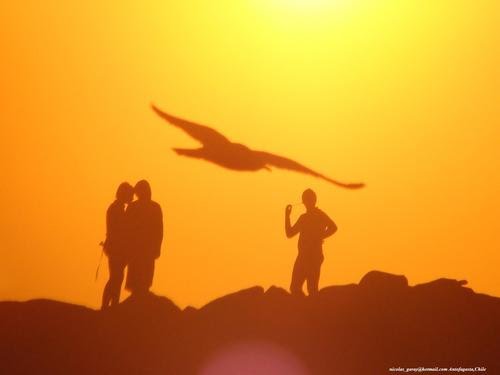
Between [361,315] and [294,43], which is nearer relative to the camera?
[361,315]

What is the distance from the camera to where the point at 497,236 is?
324 cm

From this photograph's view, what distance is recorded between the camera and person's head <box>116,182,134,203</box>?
10.6ft

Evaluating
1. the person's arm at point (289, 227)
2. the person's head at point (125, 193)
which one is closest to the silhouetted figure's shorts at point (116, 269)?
the person's head at point (125, 193)

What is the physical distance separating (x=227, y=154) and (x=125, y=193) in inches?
18.7

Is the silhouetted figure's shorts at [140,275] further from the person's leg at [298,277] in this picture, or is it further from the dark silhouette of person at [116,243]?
the person's leg at [298,277]

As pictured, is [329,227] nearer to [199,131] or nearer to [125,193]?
[199,131]

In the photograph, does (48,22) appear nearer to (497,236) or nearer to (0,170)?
(0,170)

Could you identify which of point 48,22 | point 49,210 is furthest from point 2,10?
point 49,210

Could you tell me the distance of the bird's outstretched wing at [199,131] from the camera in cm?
329

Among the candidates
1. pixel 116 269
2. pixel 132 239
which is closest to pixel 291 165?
pixel 132 239

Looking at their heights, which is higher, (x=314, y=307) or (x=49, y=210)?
(x=49, y=210)

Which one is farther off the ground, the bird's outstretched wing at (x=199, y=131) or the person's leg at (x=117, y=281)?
the bird's outstretched wing at (x=199, y=131)

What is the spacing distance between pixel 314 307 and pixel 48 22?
1724 millimetres

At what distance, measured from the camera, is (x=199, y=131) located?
129 inches
